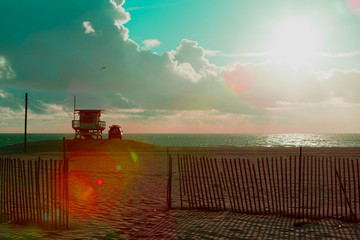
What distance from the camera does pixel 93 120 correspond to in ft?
182

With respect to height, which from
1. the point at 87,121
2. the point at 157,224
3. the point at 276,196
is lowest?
the point at 157,224

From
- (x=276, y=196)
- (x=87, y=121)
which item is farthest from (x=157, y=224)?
(x=87, y=121)

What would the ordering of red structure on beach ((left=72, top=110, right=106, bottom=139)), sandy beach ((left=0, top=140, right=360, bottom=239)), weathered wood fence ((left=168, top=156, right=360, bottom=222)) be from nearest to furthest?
1. sandy beach ((left=0, top=140, right=360, bottom=239))
2. weathered wood fence ((left=168, top=156, right=360, bottom=222))
3. red structure on beach ((left=72, top=110, right=106, bottom=139))

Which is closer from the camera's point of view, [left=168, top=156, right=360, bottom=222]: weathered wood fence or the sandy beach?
the sandy beach

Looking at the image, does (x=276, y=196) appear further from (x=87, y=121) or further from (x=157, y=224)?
(x=87, y=121)

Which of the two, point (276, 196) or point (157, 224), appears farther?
point (276, 196)

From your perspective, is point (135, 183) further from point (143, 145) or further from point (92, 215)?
point (143, 145)

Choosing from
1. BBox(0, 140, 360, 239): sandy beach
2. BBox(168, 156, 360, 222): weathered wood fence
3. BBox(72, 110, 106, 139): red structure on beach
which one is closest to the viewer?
BBox(0, 140, 360, 239): sandy beach

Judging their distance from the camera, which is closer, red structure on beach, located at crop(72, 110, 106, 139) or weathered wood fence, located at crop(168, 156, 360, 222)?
weathered wood fence, located at crop(168, 156, 360, 222)

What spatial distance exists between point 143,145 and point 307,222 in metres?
46.0

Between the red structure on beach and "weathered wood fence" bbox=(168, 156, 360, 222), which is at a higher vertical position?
the red structure on beach

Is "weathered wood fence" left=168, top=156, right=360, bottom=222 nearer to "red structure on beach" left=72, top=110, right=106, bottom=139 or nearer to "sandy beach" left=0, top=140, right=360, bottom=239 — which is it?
"sandy beach" left=0, top=140, right=360, bottom=239

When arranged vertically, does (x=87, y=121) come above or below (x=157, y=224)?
above

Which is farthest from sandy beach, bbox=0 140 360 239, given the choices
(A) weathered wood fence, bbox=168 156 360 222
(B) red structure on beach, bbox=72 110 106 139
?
(B) red structure on beach, bbox=72 110 106 139
